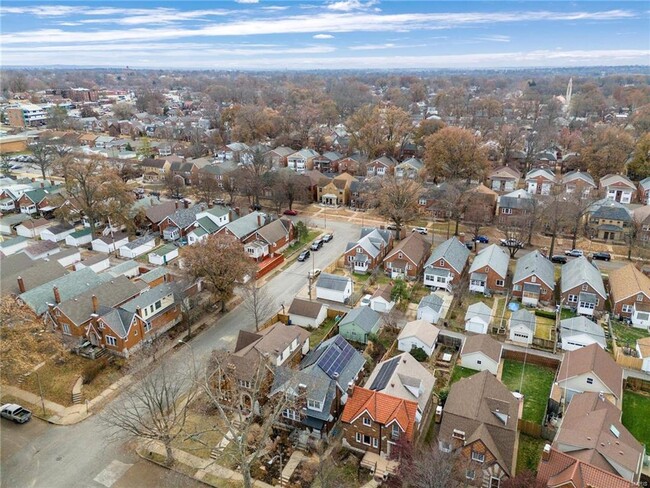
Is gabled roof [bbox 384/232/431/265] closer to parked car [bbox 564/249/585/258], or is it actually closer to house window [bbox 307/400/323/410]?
parked car [bbox 564/249/585/258]

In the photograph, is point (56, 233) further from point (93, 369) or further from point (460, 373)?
point (460, 373)

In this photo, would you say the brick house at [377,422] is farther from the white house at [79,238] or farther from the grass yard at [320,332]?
the white house at [79,238]

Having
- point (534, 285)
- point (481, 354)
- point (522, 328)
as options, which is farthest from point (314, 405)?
point (534, 285)

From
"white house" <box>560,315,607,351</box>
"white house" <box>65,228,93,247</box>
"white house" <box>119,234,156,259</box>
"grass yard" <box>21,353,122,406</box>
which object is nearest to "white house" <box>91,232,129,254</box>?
"white house" <box>119,234,156,259</box>

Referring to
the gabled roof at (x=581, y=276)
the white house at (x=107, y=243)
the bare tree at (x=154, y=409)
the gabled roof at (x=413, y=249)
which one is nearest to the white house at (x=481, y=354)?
the gabled roof at (x=581, y=276)

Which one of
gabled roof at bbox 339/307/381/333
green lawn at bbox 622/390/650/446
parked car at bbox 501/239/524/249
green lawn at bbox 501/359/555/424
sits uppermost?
parked car at bbox 501/239/524/249

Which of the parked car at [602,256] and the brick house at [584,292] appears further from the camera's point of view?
the parked car at [602,256]
